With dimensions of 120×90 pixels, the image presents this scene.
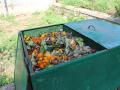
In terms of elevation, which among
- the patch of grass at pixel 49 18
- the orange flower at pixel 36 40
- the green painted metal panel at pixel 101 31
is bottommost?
the patch of grass at pixel 49 18

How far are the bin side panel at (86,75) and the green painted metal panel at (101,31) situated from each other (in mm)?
153

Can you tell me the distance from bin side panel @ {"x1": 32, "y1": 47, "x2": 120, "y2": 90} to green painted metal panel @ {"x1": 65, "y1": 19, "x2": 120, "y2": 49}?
15 centimetres

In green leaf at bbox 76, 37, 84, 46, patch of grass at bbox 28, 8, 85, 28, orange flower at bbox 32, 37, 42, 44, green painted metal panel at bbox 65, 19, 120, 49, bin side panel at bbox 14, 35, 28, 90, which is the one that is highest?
green painted metal panel at bbox 65, 19, 120, 49

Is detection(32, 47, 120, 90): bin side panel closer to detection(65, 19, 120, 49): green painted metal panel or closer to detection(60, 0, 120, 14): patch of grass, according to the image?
detection(65, 19, 120, 49): green painted metal panel

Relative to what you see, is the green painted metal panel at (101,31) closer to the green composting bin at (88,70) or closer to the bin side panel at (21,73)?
the green composting bin at (88,70)

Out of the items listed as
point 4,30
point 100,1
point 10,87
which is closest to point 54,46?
point 10,87

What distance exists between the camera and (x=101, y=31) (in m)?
2.46

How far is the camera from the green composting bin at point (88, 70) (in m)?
1.72

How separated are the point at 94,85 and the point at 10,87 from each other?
5.57ft

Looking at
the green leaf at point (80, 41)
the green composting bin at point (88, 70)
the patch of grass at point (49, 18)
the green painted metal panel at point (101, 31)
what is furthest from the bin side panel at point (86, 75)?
the patch of grass at point (49, 18)

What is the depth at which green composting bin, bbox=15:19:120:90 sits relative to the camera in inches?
67.8

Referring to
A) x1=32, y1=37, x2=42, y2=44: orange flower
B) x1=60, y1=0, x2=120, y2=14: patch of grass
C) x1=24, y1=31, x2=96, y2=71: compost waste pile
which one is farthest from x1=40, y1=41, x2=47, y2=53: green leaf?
x1=60, y1=0, x2=120, y2=14: patch of grass

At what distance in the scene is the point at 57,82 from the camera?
5.82ft

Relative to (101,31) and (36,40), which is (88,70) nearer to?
(101,31)
